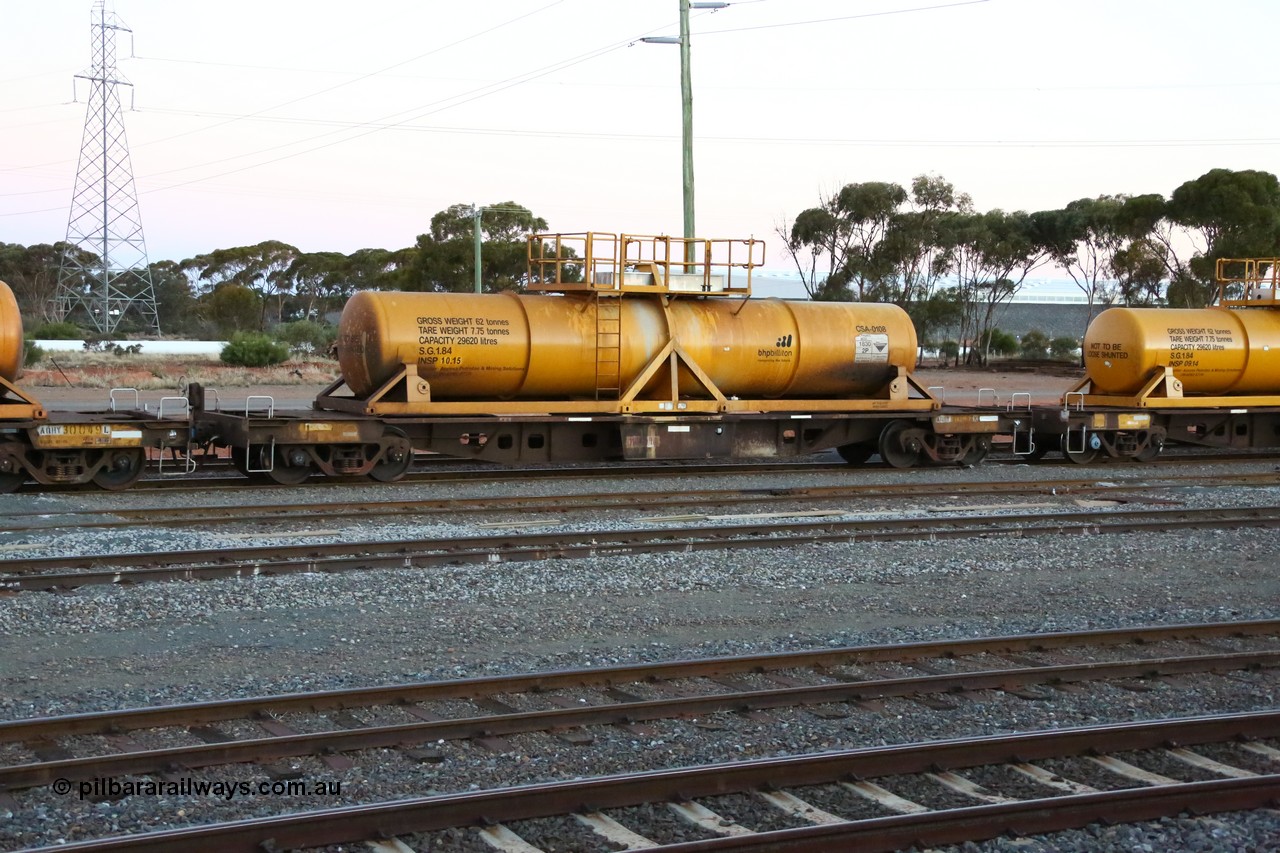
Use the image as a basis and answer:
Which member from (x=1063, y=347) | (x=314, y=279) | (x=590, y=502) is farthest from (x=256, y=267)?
(x=590, y=502)

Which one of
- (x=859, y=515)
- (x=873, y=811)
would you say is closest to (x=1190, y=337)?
(x=859, y=515)

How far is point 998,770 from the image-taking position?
6.19 m

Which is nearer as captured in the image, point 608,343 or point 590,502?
point 590,502

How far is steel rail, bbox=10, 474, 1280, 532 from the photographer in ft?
45.1

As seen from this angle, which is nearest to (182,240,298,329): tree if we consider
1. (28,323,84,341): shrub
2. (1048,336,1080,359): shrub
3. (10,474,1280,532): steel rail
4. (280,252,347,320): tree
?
(280,252,347,320): tree

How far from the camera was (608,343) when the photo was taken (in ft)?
60.1

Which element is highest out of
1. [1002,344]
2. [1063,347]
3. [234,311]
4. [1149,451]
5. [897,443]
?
[234,311]

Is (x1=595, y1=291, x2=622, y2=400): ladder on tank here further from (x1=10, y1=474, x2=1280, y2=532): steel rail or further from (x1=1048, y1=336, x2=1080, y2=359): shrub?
→ (x1=1048, y1=336, x2=1080, y2=359): shrub

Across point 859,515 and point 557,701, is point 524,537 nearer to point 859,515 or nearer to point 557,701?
point 859,515

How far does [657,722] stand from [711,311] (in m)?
12.8

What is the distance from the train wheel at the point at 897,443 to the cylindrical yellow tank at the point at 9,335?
41.5 feet

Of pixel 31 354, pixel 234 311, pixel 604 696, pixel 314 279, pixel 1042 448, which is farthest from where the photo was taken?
pixel 314 279

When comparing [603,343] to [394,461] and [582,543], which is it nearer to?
[394,461]

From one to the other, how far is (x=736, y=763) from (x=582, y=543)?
6608 mm
